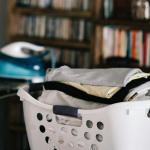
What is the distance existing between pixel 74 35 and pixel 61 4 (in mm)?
314

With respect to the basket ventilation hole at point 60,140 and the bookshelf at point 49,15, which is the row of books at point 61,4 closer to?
the bookshelf at point 49,15

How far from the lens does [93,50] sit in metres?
2.43

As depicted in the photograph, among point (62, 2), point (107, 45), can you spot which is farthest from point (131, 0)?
point (62, 2)

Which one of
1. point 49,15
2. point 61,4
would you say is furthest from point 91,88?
point 49,15

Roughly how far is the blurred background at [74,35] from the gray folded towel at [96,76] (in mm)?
830

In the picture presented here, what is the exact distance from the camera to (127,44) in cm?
241

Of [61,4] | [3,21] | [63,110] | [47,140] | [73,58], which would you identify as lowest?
[73,58]

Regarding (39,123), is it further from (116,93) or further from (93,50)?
(93,50)

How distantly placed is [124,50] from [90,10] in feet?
1.60

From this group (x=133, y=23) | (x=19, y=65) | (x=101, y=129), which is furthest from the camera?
(x=133, y=23)

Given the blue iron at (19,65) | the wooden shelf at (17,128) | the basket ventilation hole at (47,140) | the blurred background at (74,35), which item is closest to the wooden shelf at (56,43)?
the blurred background at (74,35)

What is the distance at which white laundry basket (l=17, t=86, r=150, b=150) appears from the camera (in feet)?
2.02

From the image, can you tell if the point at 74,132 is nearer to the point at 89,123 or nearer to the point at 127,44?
the point at 89,123

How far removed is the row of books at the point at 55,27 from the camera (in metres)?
2.65
